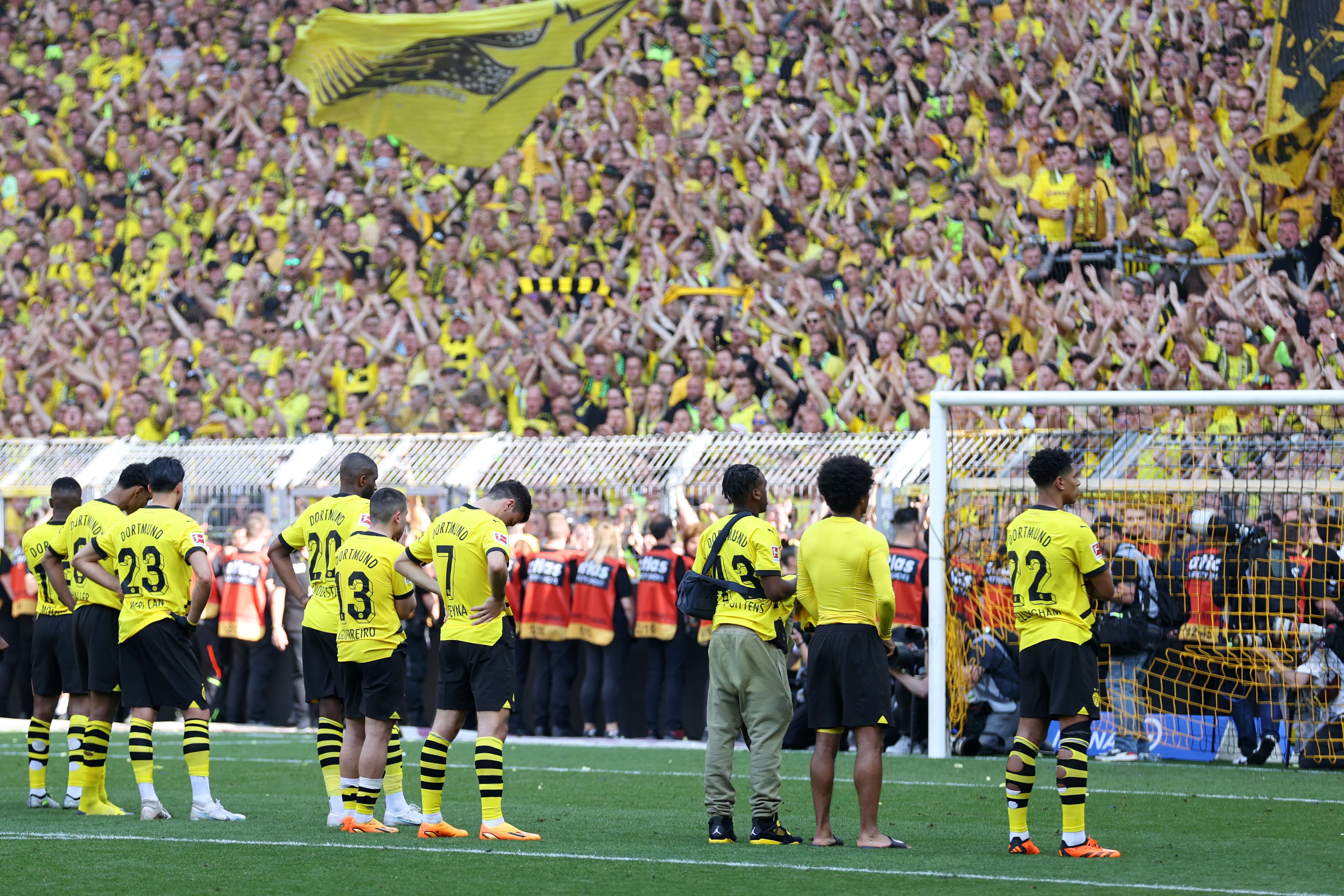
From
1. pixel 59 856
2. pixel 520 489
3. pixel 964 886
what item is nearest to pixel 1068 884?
pixel 964 886

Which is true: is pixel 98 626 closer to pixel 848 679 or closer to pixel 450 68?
pixel 848 679

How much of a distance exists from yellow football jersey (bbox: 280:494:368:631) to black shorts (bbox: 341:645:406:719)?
31cm

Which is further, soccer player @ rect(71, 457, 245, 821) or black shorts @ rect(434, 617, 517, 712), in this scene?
soccer player @ rect(71, 457, 245, 821)

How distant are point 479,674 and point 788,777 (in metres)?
3.63

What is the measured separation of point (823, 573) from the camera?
738 centimetres

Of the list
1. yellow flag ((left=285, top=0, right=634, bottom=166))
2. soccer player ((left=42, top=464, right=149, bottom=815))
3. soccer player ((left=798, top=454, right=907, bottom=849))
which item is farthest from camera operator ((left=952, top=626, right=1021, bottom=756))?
yellow flag ((left=285, top=0, right=634, bottom=166))

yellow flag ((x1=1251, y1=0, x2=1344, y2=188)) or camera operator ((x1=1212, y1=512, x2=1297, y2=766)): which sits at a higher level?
yellow flag ((x1=1251, y1=0, x2=1344, y2=188))

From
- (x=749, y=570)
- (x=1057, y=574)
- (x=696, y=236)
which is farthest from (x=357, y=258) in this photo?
(x=1057, y=574)

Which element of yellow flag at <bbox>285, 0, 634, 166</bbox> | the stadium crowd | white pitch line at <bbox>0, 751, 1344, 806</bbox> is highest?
yellow flag at <bbox>285, 0, 634, 166</bbox>

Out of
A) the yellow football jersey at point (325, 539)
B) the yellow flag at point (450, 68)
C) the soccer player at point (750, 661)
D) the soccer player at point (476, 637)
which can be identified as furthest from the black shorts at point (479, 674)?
the yellow flag at point (450, 68)

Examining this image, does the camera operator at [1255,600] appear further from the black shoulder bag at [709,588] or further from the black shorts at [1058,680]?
the black shoulder bag at [709,588]

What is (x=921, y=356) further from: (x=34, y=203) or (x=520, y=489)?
(x=34, y=203)

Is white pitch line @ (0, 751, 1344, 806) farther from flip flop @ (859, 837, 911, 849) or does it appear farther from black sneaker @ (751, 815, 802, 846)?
flip flop @ (859, 837, 911, 849)

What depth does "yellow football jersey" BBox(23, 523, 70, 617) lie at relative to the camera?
9.38 m
